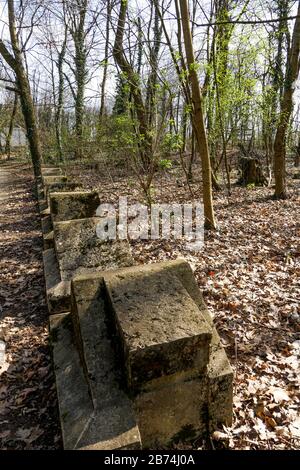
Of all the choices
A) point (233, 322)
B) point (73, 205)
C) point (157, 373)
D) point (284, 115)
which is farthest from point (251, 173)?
point (157, 373)

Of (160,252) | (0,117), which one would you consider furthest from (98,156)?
(0,117)

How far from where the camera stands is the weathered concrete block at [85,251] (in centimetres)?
422

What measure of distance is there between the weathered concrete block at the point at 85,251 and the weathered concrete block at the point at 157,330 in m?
1.69

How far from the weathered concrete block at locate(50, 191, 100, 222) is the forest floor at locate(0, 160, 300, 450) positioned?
1064 millimetres

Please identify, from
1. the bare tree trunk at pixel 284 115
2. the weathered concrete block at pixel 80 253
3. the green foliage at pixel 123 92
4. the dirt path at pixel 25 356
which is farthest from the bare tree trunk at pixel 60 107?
the weathered concrete block at pixel 80 253

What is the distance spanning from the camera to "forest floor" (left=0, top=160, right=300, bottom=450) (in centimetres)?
266

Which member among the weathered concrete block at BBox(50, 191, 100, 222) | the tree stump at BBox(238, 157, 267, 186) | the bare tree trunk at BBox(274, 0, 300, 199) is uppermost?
the bare tree trunk at BBox(274, 0, 300, 199)

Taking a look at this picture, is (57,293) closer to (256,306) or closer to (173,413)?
(173,413)

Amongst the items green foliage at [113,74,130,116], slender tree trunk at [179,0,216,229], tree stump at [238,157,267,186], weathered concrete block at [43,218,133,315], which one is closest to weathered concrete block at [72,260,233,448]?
weathered concrete block at [43,218,133,315]

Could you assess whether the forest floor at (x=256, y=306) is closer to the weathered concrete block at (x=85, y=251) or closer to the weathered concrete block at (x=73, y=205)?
the weathered concrete block at (x=73, y=205)

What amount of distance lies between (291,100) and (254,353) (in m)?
8.75

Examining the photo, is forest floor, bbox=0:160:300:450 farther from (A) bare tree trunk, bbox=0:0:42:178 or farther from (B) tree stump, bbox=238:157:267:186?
(A) bare tree trunk, bbox=0:0:42:178

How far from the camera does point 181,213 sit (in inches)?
322

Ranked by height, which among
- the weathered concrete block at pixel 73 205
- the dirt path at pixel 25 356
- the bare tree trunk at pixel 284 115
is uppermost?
the bare tree trunk at pixel 284 115
